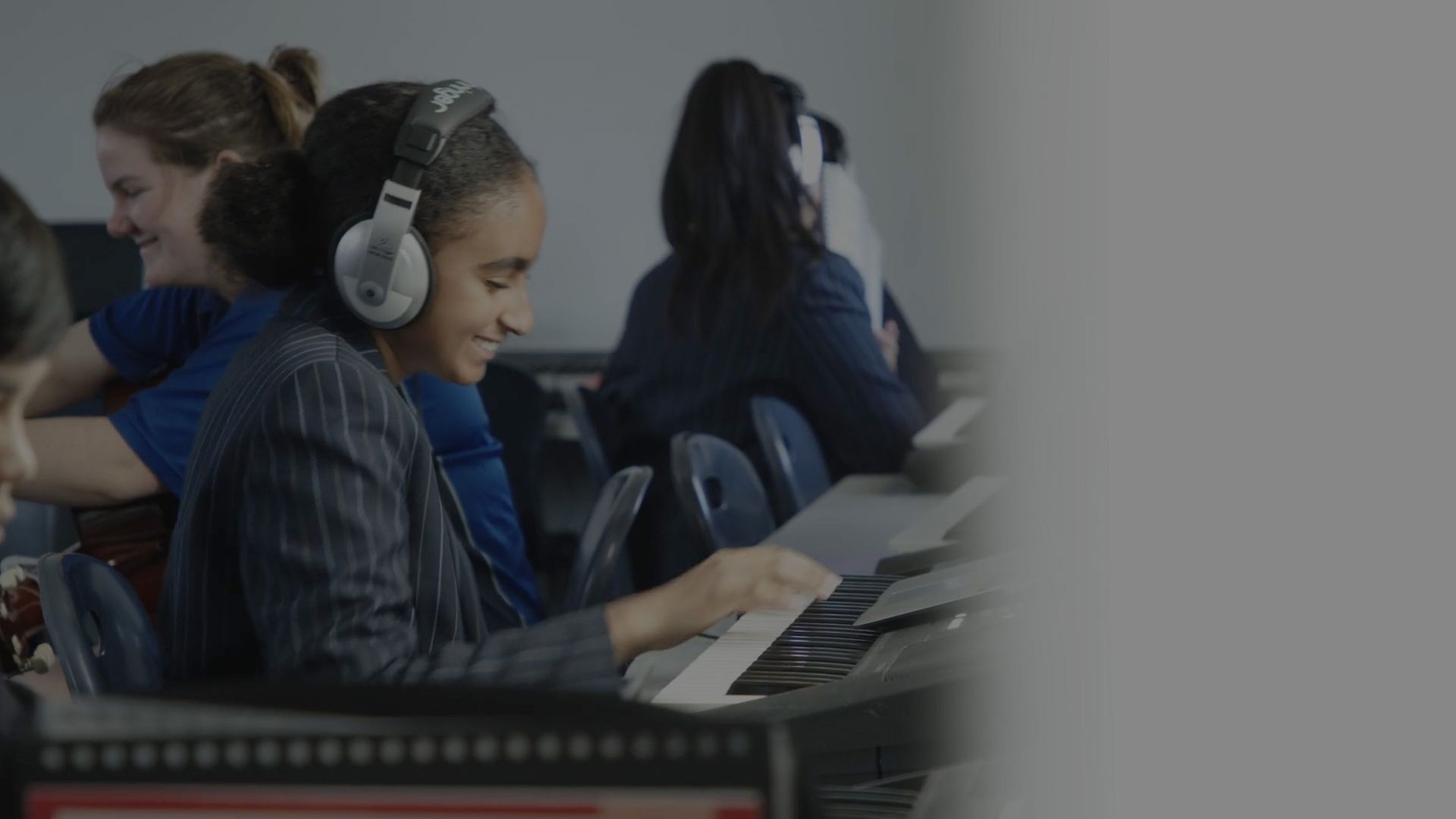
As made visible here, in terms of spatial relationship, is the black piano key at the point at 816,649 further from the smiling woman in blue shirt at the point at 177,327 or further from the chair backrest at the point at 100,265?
the chair backrest at the point at 100,265

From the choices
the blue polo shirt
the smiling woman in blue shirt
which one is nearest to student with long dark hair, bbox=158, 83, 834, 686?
the smiling woman in blue shirt

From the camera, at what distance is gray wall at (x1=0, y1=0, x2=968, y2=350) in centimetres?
364

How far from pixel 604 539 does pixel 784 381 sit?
0.82m

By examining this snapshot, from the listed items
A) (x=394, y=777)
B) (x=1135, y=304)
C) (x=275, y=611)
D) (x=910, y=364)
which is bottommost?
(x=910, y=364)

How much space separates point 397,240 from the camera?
112cm

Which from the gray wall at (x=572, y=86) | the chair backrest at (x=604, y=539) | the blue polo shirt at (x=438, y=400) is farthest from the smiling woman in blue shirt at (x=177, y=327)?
the gray wall at (x=572, y=86)

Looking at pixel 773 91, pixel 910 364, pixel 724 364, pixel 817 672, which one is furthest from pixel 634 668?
pixel 910 364

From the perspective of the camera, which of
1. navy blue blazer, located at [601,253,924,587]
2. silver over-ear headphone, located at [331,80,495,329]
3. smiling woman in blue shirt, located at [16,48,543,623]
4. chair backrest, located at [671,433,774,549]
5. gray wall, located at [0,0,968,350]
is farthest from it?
gray wall, located at [0,0,968,350]

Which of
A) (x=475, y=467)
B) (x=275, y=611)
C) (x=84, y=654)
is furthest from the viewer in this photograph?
(x=475, y=467)

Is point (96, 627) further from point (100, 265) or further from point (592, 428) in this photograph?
point (592, 428)

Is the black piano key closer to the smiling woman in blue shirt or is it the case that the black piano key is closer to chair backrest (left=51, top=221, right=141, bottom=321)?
the smiling woman in blue shirt

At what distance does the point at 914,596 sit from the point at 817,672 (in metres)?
0.14

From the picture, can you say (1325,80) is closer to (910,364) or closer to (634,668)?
(634,668)

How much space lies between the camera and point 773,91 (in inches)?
98.9
